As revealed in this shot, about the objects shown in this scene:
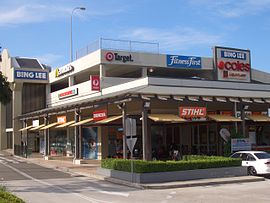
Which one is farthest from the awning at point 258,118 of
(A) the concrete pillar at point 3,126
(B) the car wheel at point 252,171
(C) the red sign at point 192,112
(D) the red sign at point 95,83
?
(A) the concrete pillar at point 3,126

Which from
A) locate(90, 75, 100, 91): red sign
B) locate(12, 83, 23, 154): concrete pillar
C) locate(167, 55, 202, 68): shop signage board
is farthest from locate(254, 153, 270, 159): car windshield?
locate(12, 83, 23, 154): concrete pillar

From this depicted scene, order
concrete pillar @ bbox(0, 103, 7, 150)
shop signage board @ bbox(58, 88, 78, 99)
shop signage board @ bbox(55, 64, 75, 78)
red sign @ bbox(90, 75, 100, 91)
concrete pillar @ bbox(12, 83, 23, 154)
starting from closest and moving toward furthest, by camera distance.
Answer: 1. red sign @ bbox(90, 75, 100, 91)
2. shop signage board @ bbox(58, 88, 78, 99)
3. shop signage board @ bbox(55, 64, 75, 78)
4. concrete pillar @ bbox(12, 83, 23, 154)
5. concrete pillar @ bbox(0, 103, 7, 150)

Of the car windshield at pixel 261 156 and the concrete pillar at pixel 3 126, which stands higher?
the concrete pillar at pixel 3 126

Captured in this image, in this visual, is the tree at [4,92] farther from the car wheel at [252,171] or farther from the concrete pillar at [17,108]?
the concrete pillar at [17,108]

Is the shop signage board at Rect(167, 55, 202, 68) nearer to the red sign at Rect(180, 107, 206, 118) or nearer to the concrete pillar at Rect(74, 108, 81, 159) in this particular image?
the concrete pillar at Rect(74, 108, 81, 159)

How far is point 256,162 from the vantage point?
2280cm

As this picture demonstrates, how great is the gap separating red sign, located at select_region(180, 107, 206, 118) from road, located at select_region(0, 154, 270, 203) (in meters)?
6.72

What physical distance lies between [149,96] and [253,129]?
14.8 meters

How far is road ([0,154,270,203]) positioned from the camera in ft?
51.4

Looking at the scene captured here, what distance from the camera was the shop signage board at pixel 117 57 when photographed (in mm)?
43109

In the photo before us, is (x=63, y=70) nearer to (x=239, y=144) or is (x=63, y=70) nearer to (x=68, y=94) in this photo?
(x=68, y=94)

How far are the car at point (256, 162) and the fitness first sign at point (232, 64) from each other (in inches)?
1051

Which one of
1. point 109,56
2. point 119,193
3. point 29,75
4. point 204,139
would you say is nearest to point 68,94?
point 109,56

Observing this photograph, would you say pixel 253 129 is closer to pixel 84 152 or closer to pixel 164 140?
pixel 164 140
